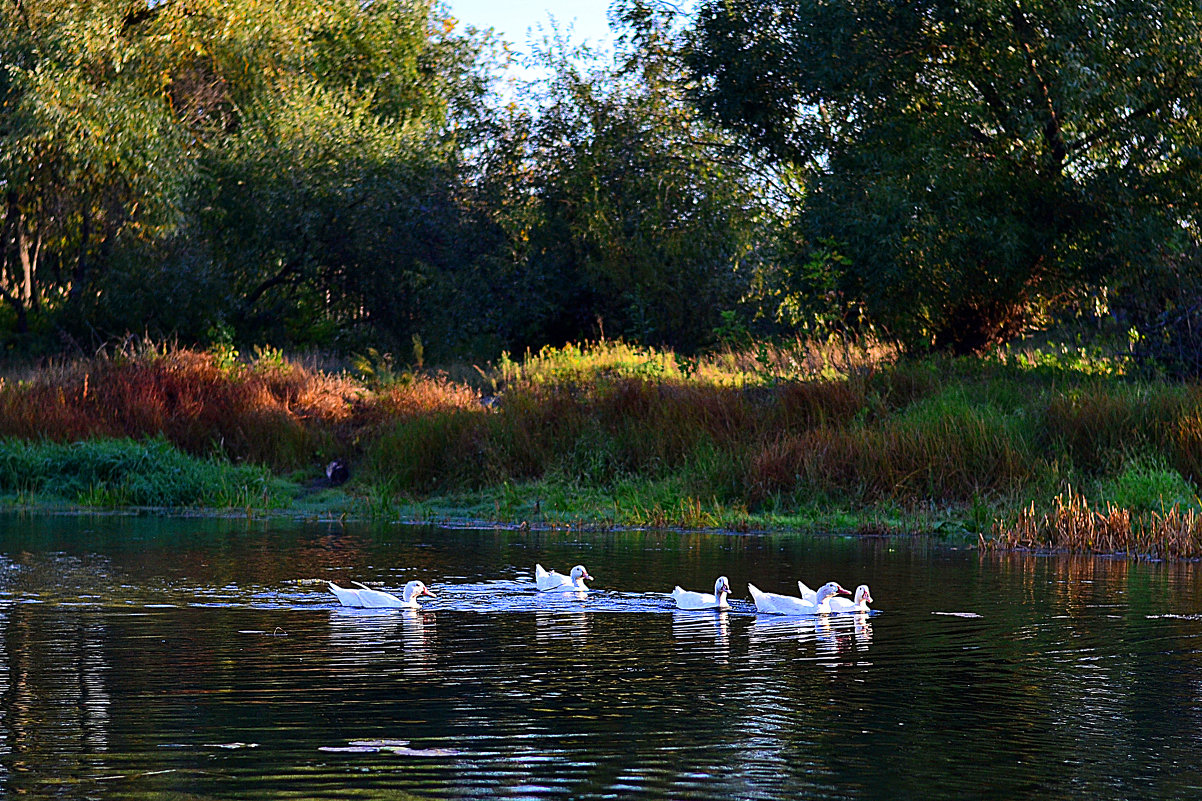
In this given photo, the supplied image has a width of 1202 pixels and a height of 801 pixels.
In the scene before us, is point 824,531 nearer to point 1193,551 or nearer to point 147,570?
point 1193,551

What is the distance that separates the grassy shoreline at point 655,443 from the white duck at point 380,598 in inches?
310

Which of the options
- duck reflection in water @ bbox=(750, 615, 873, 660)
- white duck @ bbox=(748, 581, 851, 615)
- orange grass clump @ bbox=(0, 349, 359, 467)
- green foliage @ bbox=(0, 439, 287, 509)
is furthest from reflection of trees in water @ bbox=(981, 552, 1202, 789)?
orange grass clump @ bbox=(0, 349, 359, 467)

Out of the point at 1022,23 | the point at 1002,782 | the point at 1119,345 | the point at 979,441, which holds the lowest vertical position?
the point at 1002,782

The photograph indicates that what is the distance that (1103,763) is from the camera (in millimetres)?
7559

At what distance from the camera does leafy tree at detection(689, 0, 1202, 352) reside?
82.2ft

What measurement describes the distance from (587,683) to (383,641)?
89.9 inches

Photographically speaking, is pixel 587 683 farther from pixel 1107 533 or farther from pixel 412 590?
pixel 1107 533

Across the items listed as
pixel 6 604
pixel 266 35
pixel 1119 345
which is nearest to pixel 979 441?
pixel 1119 345

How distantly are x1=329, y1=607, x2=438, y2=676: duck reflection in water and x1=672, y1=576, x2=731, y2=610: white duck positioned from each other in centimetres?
201

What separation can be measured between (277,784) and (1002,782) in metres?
3.24

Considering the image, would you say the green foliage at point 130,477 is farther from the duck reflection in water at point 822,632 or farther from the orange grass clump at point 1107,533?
the duck reflection in water at point 822,632

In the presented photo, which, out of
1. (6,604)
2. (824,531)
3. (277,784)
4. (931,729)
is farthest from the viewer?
(824,531)

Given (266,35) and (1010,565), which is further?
(266,35)

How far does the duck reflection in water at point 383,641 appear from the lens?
10.3 metres
